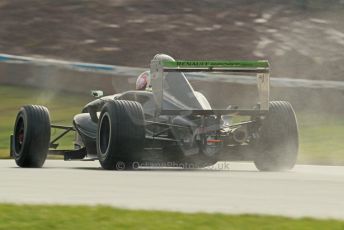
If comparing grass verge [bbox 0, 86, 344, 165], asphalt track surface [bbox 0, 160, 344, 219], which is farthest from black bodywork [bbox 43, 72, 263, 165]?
grass verge [bbox 0, 86, 344, 165]

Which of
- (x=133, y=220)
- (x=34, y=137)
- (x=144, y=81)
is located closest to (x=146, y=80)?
(x=144, y=81)

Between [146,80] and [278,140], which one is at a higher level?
[146,80]

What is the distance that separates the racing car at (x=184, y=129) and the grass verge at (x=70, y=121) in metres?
4.01

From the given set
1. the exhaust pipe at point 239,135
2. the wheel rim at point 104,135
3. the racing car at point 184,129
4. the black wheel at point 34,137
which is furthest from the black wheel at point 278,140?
the black wheel at point 34,137

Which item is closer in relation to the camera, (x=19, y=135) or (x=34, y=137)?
(x=34, y=137)

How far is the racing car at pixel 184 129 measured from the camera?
1511cm

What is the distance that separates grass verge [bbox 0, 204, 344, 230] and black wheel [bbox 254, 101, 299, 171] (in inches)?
273

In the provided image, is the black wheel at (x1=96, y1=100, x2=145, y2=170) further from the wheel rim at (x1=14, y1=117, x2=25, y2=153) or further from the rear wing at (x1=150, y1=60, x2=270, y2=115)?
the wheel rim at (x1=14, y1=117, x2=25, y2=153)

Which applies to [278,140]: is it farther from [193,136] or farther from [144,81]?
[144,81]

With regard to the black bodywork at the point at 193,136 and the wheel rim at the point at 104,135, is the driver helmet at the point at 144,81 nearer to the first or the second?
the black bodywork at the point at 193,136

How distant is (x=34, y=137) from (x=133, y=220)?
7712mm

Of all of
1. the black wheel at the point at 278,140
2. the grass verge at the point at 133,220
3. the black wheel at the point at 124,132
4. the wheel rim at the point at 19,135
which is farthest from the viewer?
the wheel rim at the point at 19,135

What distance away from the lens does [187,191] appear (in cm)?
A: 1109

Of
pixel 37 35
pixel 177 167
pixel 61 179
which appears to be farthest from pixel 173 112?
pixel 37 35
